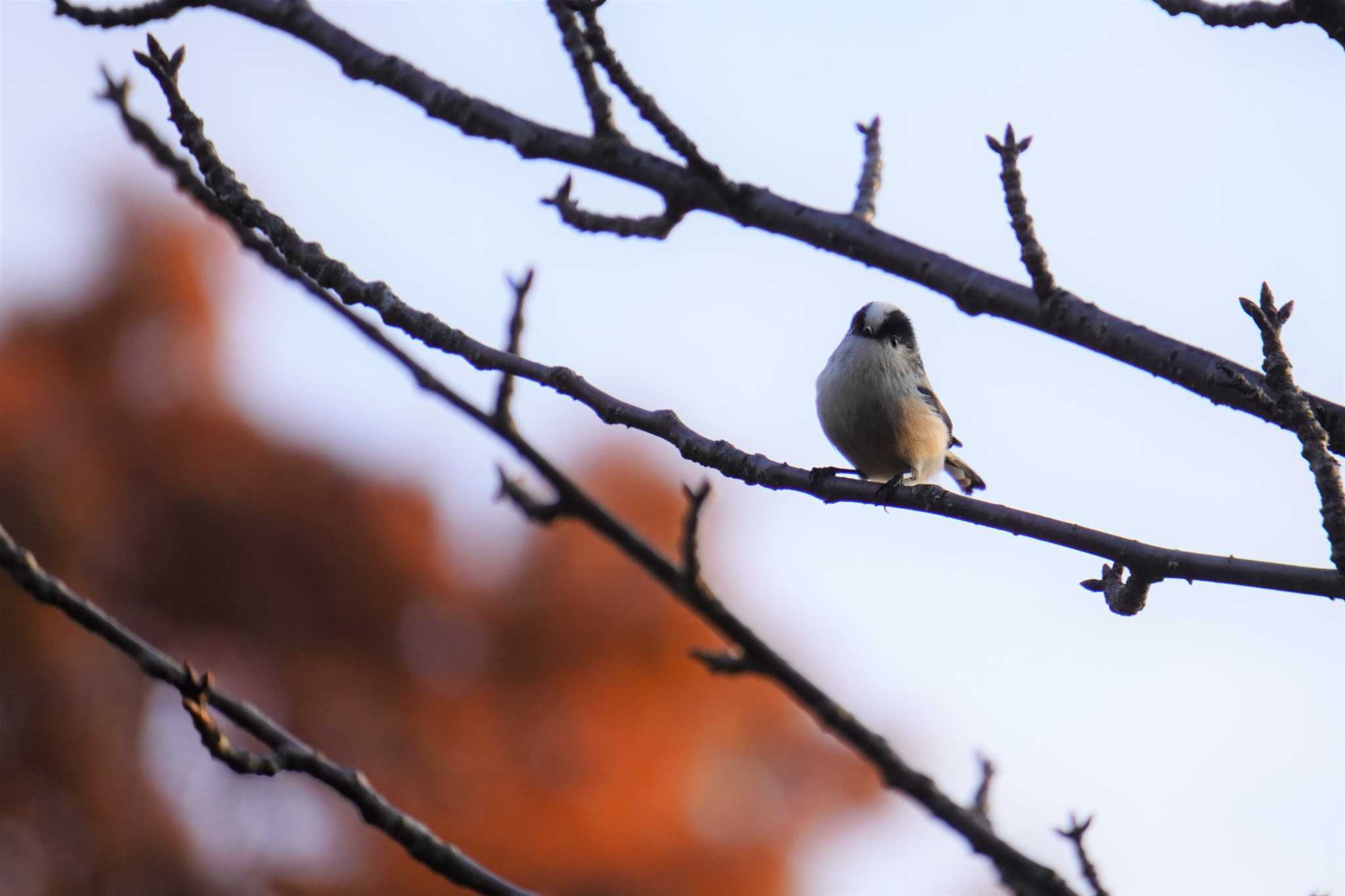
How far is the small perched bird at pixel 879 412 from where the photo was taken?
480 centimetres

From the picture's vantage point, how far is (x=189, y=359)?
20.2m

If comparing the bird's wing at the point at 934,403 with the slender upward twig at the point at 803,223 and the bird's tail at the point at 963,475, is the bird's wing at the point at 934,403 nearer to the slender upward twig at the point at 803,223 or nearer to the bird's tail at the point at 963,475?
the bird's tail at the point at 963,475

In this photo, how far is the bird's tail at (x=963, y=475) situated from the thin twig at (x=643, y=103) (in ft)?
12.0

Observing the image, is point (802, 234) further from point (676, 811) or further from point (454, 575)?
point (454, 575)

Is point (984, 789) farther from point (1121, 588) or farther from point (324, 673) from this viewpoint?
point (324, 673)

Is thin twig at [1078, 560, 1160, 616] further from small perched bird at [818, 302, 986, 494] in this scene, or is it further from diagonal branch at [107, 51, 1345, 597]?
small perched bird at [818, 302, 986, 494]

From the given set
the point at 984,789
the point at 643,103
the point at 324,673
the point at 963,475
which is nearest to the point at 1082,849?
the point at 984,789

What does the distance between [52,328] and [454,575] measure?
7.16 m

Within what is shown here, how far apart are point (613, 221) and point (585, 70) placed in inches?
16.6

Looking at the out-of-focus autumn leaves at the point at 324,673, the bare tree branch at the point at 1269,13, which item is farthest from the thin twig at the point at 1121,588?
the out-of-focus autumn leaves at the point at 324,673

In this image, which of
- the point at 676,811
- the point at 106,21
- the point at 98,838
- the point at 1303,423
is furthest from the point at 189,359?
the point at 1303,423

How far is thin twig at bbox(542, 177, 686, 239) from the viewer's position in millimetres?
2961

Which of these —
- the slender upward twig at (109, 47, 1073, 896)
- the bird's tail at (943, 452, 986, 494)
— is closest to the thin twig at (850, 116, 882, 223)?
the slender upward twig at (109, 47, 1073, 896)

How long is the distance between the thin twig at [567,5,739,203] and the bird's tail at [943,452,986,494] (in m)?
3.67
